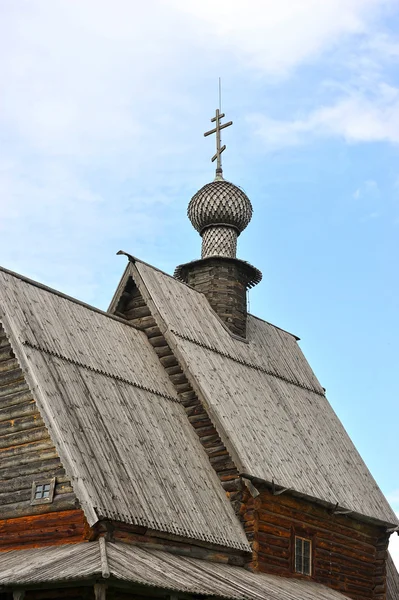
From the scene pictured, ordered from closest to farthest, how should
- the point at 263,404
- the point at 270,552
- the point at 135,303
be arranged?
the point at 270,552, the point at 263,404, the point at 135,303

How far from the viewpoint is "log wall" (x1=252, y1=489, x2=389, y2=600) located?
64.3ft

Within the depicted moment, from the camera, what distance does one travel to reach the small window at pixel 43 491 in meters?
16.4

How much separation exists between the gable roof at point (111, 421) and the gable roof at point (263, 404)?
3.15 feet

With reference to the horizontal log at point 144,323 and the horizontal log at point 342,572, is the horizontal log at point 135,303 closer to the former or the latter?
the horizontal log at point 144,323

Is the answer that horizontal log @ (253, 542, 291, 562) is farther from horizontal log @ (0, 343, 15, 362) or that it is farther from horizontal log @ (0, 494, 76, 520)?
horizontal log @ (0, 343, 15, 362)

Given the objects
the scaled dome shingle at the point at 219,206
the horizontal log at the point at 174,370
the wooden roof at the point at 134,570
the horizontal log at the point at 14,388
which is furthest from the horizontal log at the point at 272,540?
the scaled dome shingle at the point at 219,206

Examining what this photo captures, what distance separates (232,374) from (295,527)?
4266 mm

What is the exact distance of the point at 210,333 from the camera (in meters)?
24.0

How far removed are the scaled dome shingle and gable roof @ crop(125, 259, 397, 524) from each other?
2950 millimetres

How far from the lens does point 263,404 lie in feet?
75.3

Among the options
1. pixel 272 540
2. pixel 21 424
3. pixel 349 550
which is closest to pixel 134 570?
pixel 21 424

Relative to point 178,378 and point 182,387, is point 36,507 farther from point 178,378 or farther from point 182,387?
point 178,378

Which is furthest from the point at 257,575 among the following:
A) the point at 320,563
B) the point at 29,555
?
the point at 29,555

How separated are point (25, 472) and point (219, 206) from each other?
12700mm
